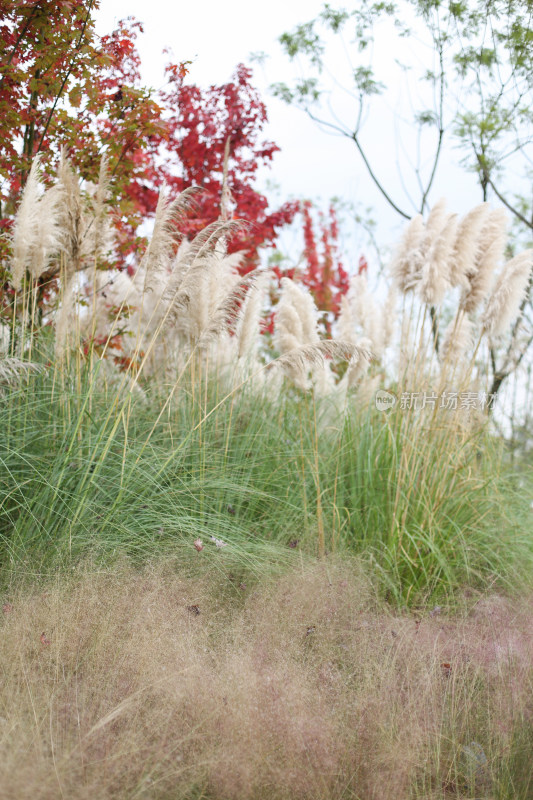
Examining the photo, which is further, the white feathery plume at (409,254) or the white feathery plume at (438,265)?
the white feathery plume at (409,254)

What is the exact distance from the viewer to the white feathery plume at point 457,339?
4695mm

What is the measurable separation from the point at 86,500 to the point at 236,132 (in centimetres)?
532

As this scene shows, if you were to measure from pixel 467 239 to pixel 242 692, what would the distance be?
303 cm

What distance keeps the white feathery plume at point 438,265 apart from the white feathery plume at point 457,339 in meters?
0.32

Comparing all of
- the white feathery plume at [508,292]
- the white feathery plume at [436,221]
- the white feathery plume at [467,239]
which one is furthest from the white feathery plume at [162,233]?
the white feathery plume at [508,292]

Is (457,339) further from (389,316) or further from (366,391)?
(366,391)

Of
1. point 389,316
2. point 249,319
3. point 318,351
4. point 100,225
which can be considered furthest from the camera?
point 389,316

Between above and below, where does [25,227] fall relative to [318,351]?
above

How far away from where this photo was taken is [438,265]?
4.37 meters

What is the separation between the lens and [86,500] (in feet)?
11.8

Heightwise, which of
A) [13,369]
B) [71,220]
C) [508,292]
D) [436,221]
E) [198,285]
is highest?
[436,221]

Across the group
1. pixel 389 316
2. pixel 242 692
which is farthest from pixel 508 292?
pixel 242 692

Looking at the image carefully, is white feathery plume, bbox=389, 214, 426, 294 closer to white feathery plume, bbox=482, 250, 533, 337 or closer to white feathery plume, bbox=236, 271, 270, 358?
white feathery plume, bbox=482, 250, 533, 337

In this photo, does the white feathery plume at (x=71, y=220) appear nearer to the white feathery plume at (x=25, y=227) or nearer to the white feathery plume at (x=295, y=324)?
the white feathery plume at (x=25, y=227)
